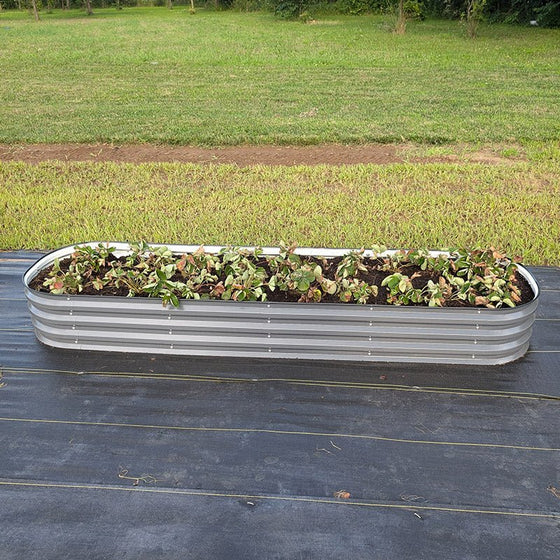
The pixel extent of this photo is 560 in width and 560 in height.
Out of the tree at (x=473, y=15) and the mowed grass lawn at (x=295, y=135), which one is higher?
the tree at (x=473, y=15)

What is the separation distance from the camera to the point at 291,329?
3.44 meters

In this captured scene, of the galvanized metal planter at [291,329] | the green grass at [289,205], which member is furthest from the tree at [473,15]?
the galvanized metal planter at [291,329]

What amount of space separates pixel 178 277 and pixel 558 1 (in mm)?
21607

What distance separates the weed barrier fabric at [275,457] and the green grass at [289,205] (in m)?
1.96

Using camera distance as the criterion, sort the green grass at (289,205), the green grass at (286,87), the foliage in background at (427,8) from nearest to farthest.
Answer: the green grass at (289,205) < the green grass at (286,87) < the foliage in background at (427,8)

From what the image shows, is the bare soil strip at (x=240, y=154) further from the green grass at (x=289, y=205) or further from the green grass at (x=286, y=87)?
the green grass at (x=289, y=205)

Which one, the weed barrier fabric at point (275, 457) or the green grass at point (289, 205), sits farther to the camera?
the green grass at point (289, 205)

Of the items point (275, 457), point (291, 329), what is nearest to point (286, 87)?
point (291, 329)

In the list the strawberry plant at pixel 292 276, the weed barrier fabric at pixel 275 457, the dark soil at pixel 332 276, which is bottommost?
the weed barrier fabric at pixel 275 457

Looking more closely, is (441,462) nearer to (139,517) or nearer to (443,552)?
(443,552)

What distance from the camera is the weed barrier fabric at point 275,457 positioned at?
2344 millimetres

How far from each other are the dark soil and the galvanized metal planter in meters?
0.17

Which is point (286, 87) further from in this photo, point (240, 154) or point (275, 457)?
point (275, 457)

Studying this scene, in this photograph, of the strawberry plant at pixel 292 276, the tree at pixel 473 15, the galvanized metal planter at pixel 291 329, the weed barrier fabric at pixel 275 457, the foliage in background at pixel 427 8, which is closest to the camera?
the weed barrier fabric at pixel 275 457
